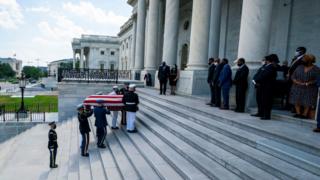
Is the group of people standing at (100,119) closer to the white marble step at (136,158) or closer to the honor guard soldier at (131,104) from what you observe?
the honor guard soldier at (131,104)

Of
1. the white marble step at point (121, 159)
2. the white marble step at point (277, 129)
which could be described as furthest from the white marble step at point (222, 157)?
the white marble step at point (121, 159)

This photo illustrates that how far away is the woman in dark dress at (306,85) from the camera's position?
6.23 m

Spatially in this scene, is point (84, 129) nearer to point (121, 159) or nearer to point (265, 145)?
point (121, 159)

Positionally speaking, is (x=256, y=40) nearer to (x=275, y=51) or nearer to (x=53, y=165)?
(x=275, y=51)

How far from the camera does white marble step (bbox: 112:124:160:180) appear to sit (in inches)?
211

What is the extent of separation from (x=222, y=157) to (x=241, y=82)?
11.4 feet

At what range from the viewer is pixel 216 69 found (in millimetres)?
8703

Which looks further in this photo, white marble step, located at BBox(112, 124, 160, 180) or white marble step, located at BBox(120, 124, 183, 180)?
white marble step, located at BBox(112, 124, 160, 180)

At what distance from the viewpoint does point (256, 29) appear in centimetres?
793

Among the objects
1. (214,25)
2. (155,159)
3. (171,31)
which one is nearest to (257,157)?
(155,159)

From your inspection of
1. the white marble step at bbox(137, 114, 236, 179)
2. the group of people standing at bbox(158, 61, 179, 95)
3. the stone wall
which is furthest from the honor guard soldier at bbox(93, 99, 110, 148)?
the stone wall

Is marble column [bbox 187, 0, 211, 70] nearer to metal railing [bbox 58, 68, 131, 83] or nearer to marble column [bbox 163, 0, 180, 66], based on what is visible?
marble column [bbox 163, 0, 180, 66]

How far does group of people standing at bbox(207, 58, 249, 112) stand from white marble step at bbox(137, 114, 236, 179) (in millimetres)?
2491

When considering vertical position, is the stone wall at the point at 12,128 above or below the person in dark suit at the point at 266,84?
below
